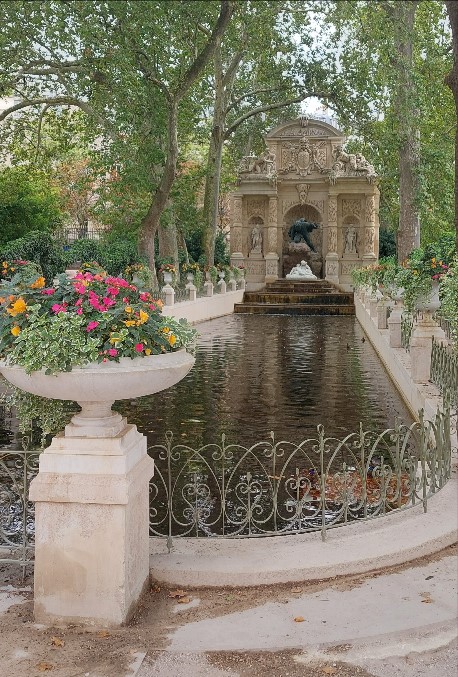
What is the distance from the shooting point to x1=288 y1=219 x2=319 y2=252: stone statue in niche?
40.2 meters

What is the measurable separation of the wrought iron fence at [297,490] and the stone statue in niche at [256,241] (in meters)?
32.6

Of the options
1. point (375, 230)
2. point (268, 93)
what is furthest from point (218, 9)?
point (375, 230)

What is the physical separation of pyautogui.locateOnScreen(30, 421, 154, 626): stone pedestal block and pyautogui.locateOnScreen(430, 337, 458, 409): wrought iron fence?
13.8 feet

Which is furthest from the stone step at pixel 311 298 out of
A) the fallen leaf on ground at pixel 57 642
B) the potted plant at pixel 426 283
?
the fallen leaf on ground at pixel 57 642

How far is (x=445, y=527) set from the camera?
5.15 metres

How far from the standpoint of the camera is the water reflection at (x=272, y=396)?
9930 mm

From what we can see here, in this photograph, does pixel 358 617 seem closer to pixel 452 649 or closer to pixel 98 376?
pixel 452 649

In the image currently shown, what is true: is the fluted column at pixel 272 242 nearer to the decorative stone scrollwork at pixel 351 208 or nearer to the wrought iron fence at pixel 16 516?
the decorative stone scrollwork at pixel 351 208

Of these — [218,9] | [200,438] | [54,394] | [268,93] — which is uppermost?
[268,93]

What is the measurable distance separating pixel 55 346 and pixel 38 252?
662 inches

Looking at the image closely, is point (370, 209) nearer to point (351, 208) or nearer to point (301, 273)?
point (351, 208)

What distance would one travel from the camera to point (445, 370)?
904cm

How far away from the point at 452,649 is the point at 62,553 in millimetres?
2017

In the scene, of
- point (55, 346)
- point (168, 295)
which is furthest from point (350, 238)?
point (55, 346)
